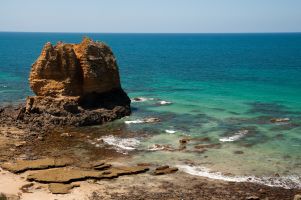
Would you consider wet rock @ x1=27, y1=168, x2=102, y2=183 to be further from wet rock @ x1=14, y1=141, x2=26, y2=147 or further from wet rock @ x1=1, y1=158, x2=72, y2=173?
wet rock @ x1=14, y1=141, x2=26, y2=147

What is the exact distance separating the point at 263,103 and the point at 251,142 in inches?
865

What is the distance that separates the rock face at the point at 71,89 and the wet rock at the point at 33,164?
13.0 metres

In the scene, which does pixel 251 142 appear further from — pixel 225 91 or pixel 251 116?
pixel 225 91

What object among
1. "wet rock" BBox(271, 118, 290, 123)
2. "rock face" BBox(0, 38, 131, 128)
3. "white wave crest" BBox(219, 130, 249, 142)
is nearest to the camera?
"white wave crest" BBox(219, 130, 249, 142)

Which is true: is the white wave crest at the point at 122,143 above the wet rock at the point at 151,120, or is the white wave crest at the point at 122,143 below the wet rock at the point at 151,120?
below

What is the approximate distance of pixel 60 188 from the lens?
107ft

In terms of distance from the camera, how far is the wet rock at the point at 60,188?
32094 mm

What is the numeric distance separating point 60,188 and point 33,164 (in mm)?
5990

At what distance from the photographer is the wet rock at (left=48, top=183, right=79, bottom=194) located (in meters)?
32.1

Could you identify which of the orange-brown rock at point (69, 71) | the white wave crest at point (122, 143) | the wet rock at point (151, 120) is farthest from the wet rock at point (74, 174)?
the orange-brown rock at point (69, 71)

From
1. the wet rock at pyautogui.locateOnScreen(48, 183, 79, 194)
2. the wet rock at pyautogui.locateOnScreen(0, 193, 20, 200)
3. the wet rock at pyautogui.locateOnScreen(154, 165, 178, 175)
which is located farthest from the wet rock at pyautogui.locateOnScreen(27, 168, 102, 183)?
the wet rock at pyautogui.locateOnScreen(154, 165, 178, 175)

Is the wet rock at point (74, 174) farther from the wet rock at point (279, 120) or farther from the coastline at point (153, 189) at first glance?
the wet rock at point (279, 120)

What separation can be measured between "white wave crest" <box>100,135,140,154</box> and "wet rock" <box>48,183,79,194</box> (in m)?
10.3

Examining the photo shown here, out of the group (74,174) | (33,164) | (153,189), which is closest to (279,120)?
(153,189)
